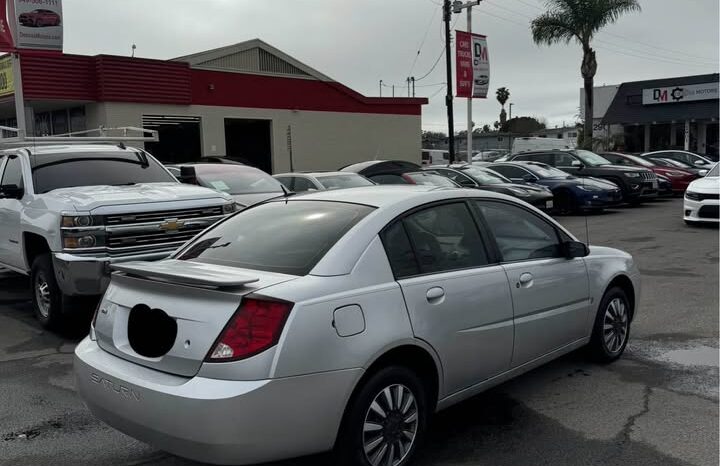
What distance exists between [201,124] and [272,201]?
68.2 ft

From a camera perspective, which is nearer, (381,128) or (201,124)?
(201,124)

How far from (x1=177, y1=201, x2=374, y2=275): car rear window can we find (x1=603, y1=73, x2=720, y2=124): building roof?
3871 centimetres

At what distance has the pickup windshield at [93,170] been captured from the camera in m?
7.35

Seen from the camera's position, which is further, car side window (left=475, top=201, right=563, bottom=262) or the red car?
the red car

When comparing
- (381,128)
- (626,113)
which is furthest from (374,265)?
(626,113)

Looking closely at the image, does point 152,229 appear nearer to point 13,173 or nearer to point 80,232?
point 80,232

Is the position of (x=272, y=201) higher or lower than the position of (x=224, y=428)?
higher

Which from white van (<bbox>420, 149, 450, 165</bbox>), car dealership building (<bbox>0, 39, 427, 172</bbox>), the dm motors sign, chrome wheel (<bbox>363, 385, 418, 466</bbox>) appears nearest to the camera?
chrome wheel (<bbox>363, 385, 418, 466</bbox>)

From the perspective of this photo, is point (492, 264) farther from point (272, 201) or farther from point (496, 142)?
point (496, 142)

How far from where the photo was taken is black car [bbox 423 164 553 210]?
15.2 metres

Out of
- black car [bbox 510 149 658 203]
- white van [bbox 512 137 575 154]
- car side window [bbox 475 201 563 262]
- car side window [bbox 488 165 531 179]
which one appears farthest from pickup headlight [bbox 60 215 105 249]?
white van [bbox 512 137 575 154]

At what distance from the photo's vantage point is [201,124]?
79.7 ft

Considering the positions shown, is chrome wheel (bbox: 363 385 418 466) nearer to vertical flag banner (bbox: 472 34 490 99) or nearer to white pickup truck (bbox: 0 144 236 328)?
white pickup truck (bbox: 0 144 236 328)

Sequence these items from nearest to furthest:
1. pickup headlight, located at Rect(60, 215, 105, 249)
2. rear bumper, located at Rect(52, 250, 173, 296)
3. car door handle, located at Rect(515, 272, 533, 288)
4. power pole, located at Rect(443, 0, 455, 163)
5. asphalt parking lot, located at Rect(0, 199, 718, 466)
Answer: asphalt parking lot, located at Rect(0, 199, 718, 466), car door handle, located at Rect(515, 272, 533, 288), rear bumper, located at Rect(52, 250, 173, 296), pickup headlight, located at Rect(60, 215, 105, 249), power pole, located at Rect(443, 0, 455, 163)
